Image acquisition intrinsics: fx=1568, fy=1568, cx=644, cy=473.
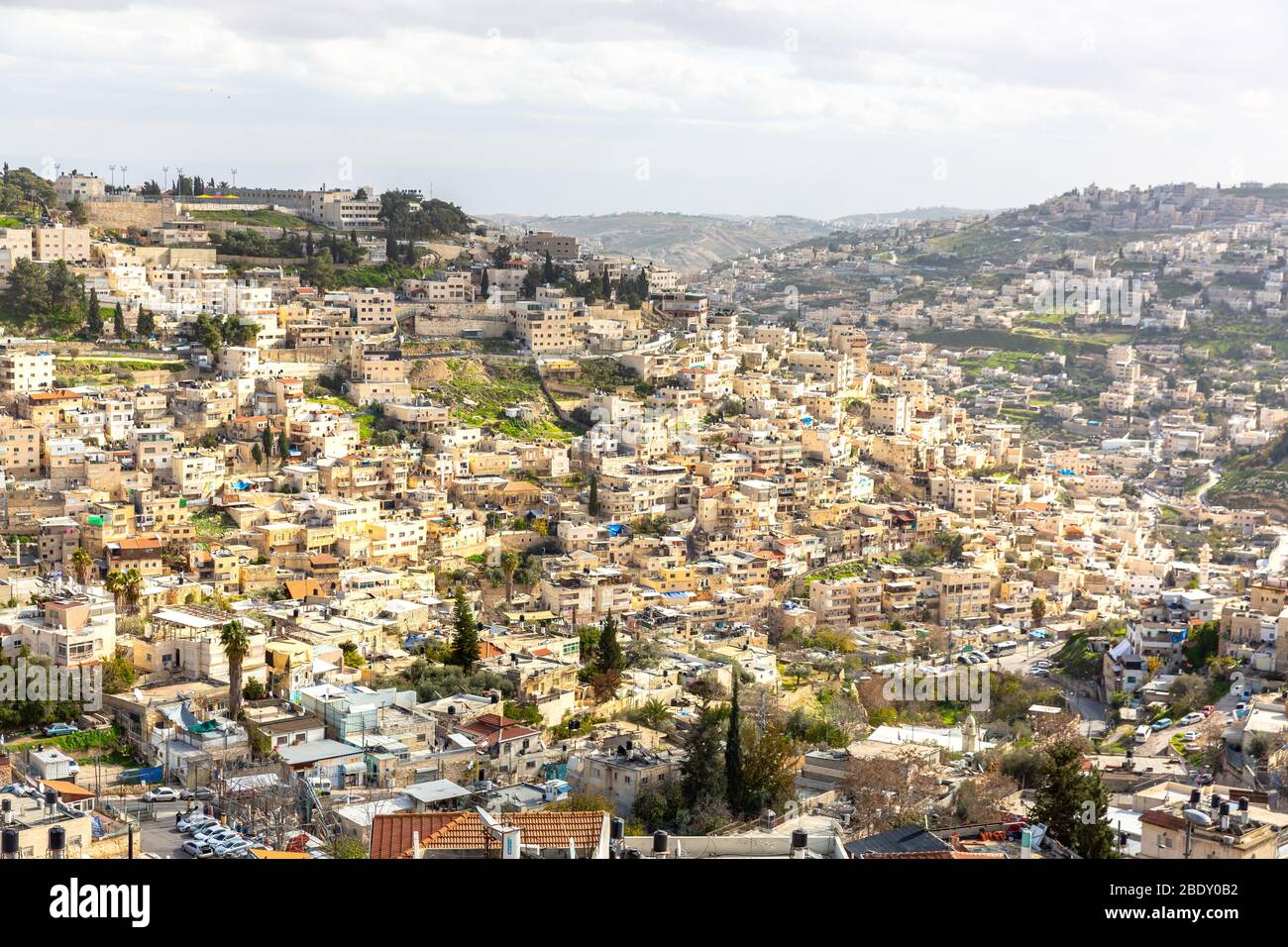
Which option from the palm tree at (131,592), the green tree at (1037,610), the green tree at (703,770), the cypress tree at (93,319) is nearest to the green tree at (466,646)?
the palm tree at (131,592)

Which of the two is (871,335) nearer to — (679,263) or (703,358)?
(703,358)

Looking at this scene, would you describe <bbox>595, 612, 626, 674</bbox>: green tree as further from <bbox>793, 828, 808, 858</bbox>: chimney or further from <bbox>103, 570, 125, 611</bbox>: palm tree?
<bbox>793, 828, 808, 858</bbox>: chimney

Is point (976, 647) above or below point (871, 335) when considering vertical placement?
below

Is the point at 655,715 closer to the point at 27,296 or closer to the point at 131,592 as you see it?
the point at 131,592

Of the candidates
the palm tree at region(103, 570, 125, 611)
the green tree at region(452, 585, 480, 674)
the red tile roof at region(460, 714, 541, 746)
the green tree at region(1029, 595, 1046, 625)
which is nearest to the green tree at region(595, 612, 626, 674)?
the green tree at region(452, 585, 480, 674)
